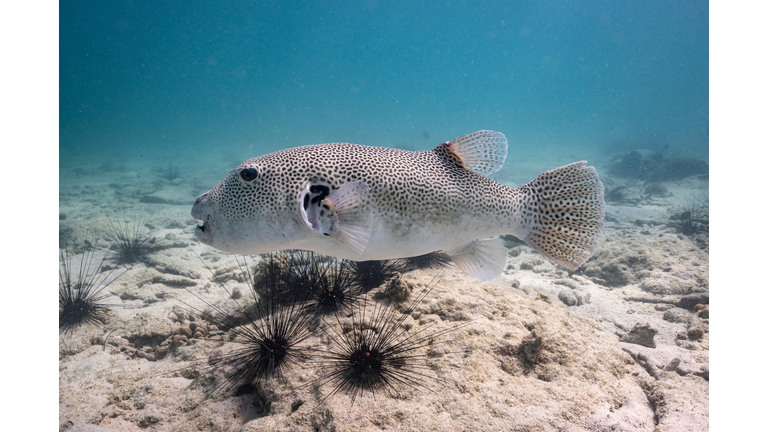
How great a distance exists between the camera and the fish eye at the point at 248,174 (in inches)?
74.7

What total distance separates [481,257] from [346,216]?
3.93 ft

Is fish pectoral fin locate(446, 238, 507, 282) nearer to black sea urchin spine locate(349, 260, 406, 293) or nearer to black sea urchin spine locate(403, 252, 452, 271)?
black sea urchin spine locate(349, 260, 406, 293)

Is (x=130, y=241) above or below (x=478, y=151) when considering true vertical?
below

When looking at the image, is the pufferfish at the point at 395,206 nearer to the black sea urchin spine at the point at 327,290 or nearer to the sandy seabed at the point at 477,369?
the sandy seabed at the point at 477,369

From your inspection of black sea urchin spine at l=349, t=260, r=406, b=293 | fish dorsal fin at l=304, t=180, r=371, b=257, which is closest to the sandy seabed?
black sea urchin spine at l=349, t=260, r=406, b=293

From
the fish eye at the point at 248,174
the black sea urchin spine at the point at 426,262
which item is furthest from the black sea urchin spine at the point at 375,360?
the black sea urchin spine at the point at 426,262

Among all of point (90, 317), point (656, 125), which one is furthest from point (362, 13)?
point (90, 317)

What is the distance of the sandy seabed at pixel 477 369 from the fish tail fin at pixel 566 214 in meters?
0.78

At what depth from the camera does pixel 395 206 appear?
6.30ft

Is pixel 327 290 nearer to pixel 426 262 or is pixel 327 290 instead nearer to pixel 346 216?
pixel 346 216

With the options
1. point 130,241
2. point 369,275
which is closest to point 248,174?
point 369,275

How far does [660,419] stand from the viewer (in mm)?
2180

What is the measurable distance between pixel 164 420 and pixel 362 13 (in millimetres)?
124820

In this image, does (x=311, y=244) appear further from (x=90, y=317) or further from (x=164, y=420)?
(x=90, y=317)
